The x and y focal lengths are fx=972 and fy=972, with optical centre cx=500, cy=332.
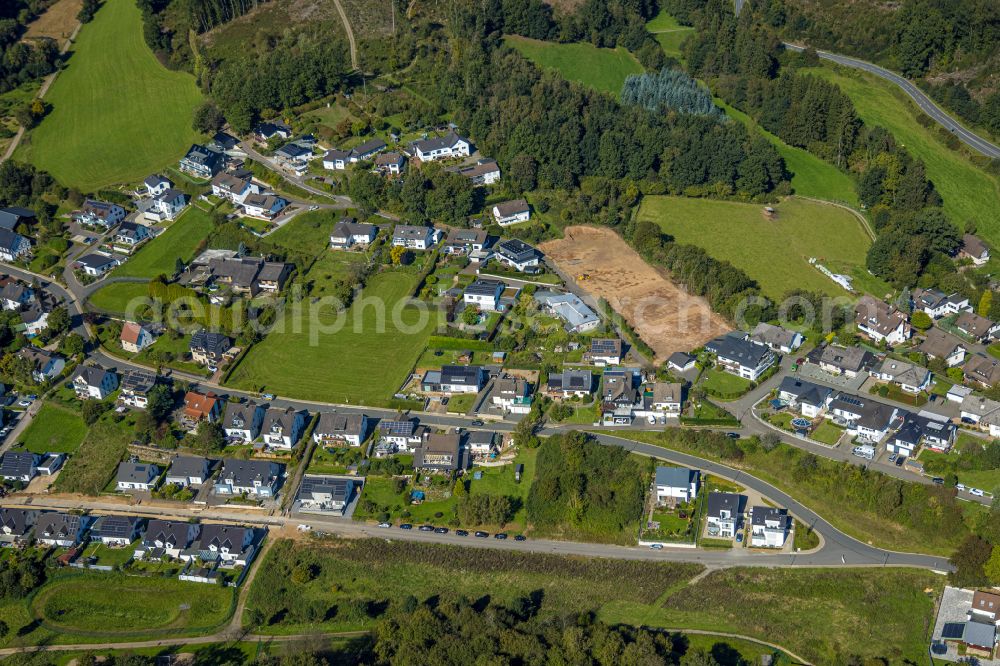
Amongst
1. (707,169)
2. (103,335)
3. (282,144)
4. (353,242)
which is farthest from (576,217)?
(103,335)

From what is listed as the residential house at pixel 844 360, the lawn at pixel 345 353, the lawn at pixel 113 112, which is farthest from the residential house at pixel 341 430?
the lawn at pixel 113 112

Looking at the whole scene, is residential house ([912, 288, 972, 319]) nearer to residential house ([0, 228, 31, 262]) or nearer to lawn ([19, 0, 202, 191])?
lawn ([19, 0, 202, 191])

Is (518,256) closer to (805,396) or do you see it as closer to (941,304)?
(805,396)

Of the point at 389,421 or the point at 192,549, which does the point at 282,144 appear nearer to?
the point at 389,421

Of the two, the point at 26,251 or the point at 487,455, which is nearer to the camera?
the point at 487,455

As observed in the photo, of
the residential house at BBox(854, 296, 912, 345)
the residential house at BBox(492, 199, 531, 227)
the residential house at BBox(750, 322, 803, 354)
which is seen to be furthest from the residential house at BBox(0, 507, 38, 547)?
the residential house at BBox(854, 296, 912, 345)
